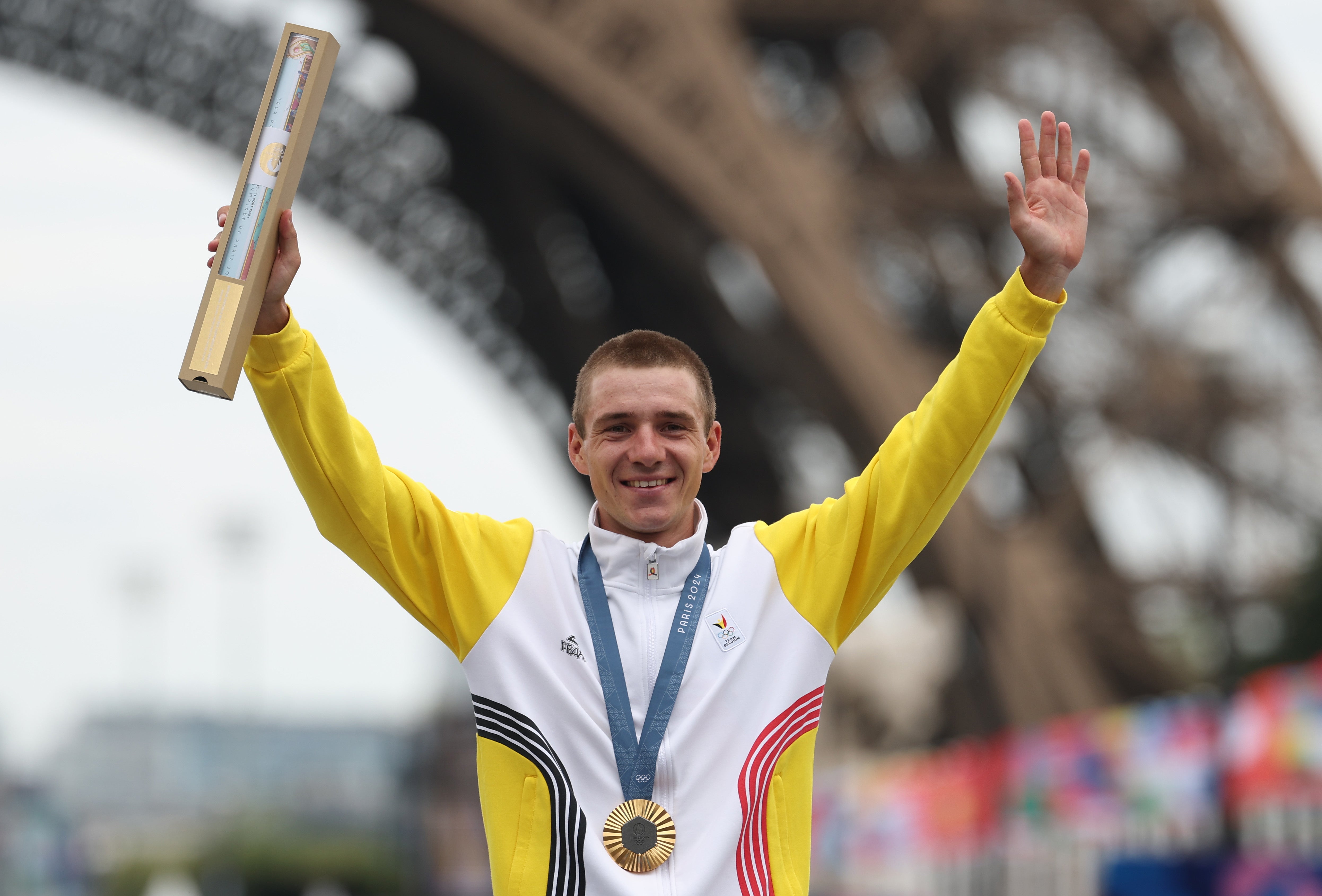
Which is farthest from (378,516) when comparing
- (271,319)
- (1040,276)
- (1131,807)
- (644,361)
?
(1131,807)

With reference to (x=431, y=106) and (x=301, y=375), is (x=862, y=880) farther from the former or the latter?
(x=301, y=375)

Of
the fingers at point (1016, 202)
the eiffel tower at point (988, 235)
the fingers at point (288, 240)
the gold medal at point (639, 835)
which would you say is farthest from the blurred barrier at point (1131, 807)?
the fingers at point (288, 240)

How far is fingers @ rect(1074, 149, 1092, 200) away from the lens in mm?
2707

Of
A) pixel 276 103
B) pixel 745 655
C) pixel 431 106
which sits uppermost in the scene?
pixel 431 106

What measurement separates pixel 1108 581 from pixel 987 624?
6.67 ft

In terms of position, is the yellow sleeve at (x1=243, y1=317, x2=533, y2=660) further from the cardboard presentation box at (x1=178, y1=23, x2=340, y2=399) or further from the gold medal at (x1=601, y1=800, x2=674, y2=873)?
the gold medal at (x1=601, y1=800, x2=674, y2=873)

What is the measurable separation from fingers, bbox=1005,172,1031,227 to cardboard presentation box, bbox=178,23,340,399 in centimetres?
97

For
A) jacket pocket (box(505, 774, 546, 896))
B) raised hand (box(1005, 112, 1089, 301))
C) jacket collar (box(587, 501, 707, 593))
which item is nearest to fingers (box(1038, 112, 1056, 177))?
raised hand (box(1005, 112, 1089, 301))

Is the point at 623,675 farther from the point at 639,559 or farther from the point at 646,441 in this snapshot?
the point at 646,441

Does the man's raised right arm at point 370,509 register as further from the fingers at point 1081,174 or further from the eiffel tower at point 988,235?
the eiffel tower at point 988,235

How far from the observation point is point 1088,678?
53.6ft

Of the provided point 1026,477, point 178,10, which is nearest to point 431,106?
point 178,10

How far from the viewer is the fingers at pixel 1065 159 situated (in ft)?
9.00

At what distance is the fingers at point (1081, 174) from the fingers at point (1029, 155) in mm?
53
